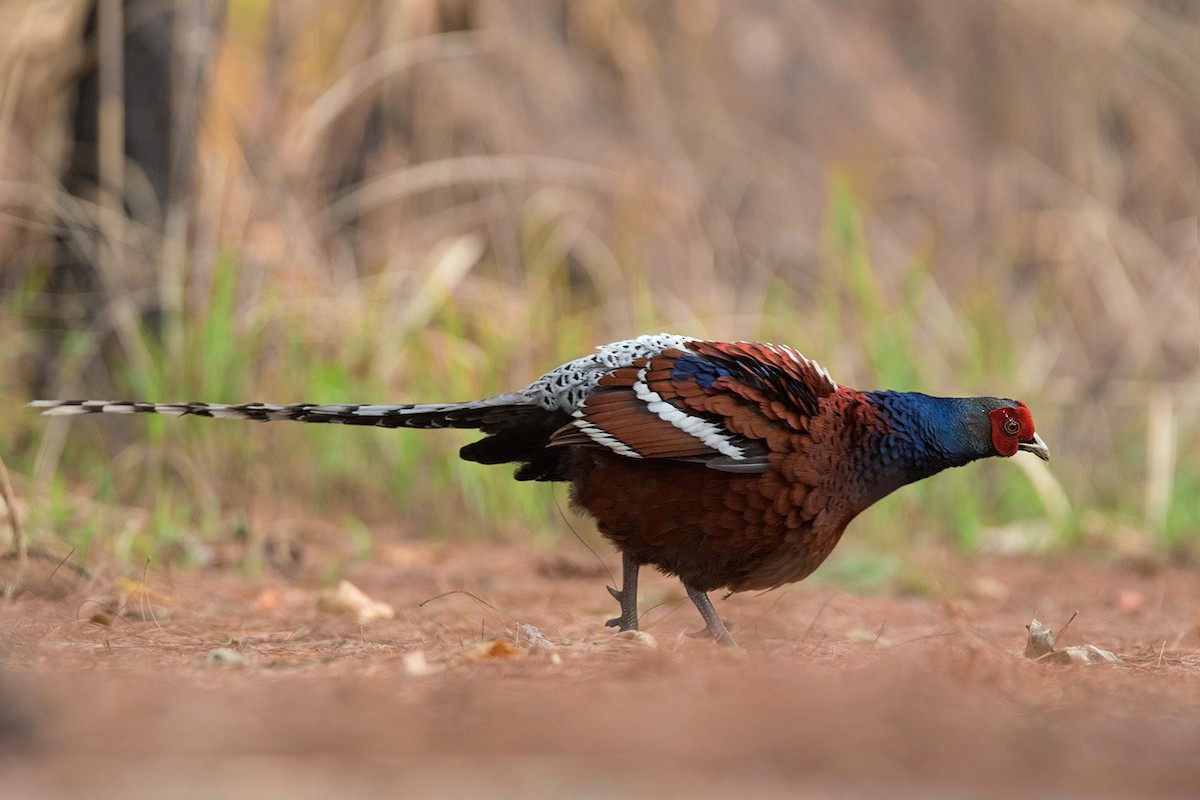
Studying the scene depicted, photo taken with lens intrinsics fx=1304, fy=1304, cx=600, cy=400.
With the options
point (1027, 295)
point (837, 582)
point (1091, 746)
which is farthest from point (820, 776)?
point (1027, 295)

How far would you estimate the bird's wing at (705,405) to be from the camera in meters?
3.84

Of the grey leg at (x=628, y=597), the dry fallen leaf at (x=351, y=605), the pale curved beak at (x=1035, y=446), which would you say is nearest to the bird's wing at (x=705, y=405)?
the grey leg at (x=628, y=597)

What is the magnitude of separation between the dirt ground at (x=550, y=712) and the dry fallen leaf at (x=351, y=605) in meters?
0.13

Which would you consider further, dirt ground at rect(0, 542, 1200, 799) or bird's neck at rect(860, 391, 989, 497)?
bird's neck at rect(860, 391, 989, 497)

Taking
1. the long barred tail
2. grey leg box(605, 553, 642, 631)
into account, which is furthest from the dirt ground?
the long barred tail

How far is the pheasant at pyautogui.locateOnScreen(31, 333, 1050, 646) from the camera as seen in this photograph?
3834 millimetres

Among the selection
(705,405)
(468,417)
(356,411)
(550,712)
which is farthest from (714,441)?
(550,712)

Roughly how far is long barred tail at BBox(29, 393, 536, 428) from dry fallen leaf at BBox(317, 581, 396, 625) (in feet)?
2.21

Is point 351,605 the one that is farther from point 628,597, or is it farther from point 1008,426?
point 1008,426

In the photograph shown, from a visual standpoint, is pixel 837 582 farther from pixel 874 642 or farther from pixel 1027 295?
pixel 1027 295

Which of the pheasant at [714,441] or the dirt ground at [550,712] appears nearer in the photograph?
the dirt ground at [550,712]

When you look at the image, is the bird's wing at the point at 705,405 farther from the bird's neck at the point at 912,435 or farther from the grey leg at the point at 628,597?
the grey leg at the point at 628,597

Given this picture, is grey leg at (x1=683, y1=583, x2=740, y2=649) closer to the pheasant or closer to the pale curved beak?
the pheasant

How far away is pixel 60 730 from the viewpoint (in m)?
2.30
